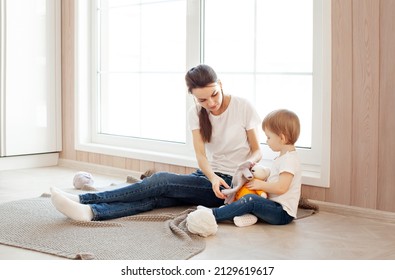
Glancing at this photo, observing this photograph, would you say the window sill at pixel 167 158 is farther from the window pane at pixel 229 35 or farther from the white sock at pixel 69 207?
the white sock at pixel 69 207

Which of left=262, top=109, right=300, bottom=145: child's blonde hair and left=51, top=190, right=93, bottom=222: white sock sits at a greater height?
left=262, top=109, right=300, bottom=145: child's blonde hair

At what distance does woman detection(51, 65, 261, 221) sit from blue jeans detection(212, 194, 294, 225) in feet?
0.24

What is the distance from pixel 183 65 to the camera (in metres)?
3.80

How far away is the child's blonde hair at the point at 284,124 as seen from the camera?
2.73 meters

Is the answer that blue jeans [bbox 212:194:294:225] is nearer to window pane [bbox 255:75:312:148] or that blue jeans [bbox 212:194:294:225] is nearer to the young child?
the young child

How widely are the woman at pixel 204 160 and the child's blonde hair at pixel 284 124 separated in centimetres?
19

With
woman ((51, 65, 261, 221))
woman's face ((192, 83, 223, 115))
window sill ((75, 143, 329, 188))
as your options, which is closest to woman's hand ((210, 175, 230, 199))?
woman ((51, 65, 261, 221))

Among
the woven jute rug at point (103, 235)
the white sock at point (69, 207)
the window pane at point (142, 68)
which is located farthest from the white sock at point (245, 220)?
the window pane at point (142, 68)

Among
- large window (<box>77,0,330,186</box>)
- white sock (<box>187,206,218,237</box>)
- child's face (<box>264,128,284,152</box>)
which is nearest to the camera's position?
white sock (<box>187,206,218,237</box>)

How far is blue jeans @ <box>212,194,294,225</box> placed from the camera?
2.71 meters
